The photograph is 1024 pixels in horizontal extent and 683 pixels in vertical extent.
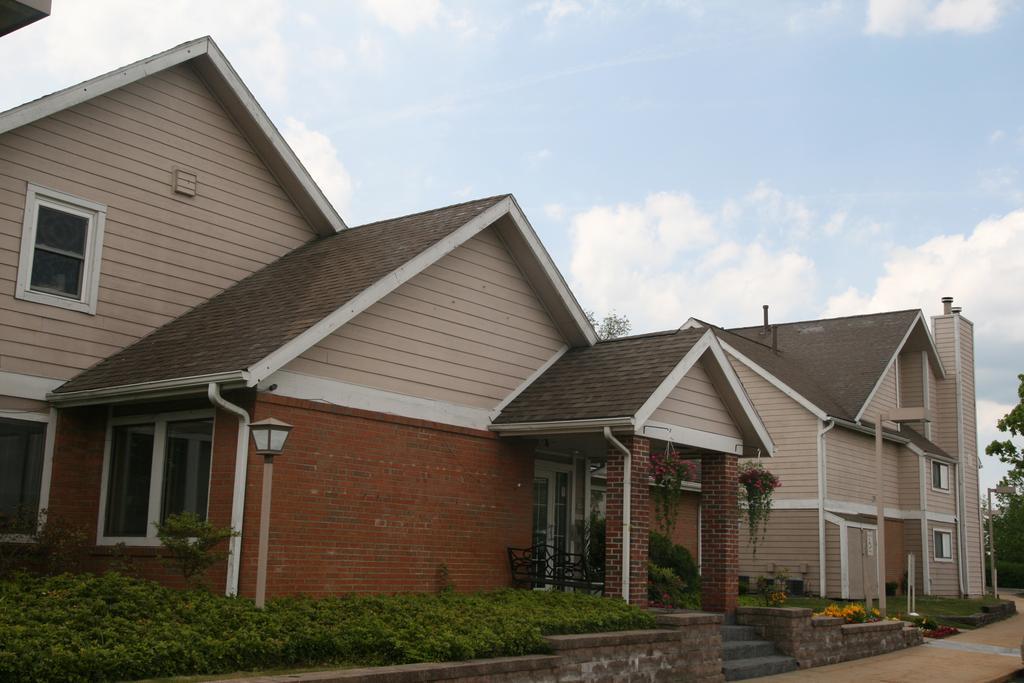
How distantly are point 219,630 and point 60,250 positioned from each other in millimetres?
Result: 6390

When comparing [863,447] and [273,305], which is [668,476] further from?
[863,447]

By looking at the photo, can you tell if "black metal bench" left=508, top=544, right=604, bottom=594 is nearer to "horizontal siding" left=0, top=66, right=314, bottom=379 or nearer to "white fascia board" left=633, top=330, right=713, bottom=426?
"white fascia board" left=633, top=330, right=713, bottom=426

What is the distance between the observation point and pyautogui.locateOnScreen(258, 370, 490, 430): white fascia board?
11617mm

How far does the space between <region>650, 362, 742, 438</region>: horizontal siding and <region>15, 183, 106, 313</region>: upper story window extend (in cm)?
746

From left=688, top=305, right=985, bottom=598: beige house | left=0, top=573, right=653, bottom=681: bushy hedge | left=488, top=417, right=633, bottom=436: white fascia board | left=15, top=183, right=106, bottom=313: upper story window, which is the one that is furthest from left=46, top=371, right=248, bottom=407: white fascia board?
left=688, top=305, right=985, bottom=598: beige house

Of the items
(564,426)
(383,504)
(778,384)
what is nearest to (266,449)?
(383,504)

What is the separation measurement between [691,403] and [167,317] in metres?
7.29

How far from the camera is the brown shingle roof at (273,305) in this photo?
1166 centimetres

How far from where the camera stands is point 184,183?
1429cm

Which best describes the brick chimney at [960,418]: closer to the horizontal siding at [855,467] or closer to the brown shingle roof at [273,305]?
the horizontal siding at [855,467]

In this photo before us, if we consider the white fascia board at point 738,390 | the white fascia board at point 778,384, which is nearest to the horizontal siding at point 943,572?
the white fascia board at point 778,384

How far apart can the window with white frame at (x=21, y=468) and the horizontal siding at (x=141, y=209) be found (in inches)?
27.0

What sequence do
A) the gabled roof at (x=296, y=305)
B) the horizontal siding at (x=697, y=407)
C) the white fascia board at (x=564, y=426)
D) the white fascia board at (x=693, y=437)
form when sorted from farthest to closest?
1. the horizontal siding at (x=697, y=407)
2. the white fascia board at (x=693, y=437)
3. the white fascia board at (x=564, y=426)
4. the gabled roof at (x=296, y=305)

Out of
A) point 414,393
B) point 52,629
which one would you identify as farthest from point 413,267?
point 52,629
